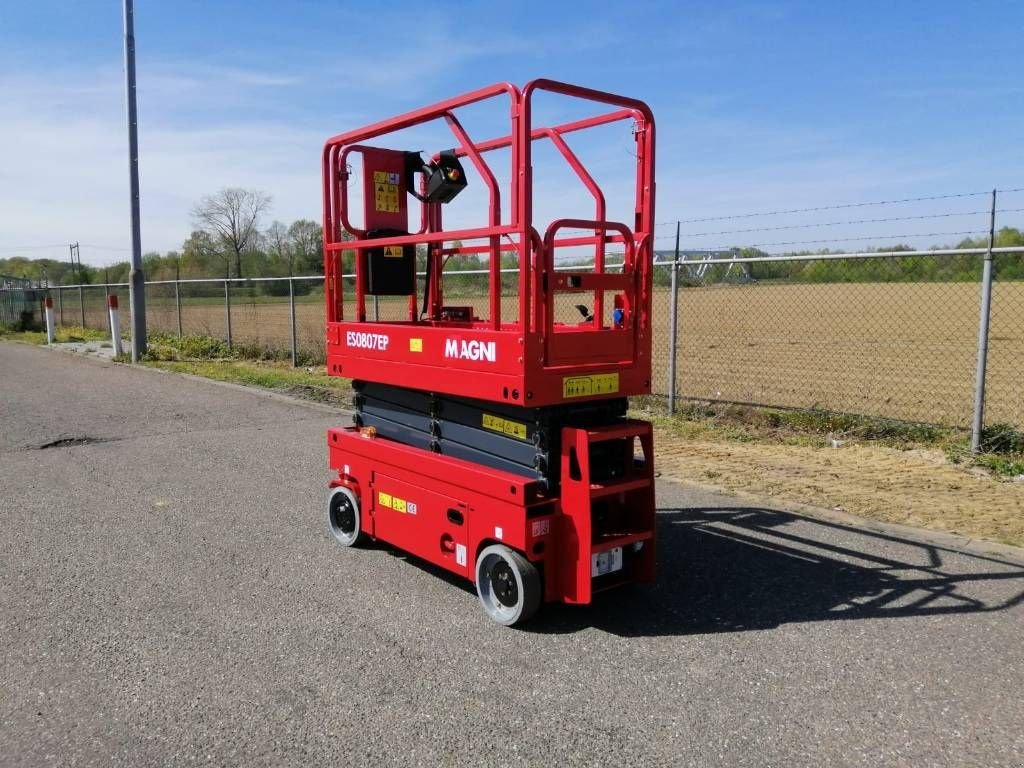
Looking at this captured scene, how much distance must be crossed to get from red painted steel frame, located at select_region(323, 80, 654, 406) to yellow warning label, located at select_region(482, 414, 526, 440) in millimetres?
215

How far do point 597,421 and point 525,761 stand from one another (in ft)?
6.28

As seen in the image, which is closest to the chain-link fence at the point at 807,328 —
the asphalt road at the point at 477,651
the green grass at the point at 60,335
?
the green grass at the point at 60,335

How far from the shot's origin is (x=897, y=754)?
9.32 ft

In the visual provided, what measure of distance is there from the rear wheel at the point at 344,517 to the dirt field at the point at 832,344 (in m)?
3.65

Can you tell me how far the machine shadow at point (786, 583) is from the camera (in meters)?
4.05

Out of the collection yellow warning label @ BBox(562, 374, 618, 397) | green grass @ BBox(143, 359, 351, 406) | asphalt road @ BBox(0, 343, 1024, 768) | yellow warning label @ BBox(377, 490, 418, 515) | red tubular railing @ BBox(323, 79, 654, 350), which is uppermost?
red tubular railing @ BBox(323, 79, 654, 350)

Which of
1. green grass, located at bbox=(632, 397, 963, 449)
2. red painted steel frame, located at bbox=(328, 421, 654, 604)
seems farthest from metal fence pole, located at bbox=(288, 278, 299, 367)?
red painted steel frame, located at bbox=(328, 421, 654, 604)

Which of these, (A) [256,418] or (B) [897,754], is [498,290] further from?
(A) [256,418]

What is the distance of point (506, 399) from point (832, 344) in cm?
1670

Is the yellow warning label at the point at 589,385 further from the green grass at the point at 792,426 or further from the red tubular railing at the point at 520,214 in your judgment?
the green grass at the point at 792,426

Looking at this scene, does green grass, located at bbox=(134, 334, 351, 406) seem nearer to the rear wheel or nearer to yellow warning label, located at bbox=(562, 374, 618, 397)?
the rear wheel

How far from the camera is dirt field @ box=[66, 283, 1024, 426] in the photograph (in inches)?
424

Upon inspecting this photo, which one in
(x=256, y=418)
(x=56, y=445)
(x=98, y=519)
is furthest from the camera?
(x=256, y=418)

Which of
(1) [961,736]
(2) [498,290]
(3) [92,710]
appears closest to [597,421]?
(2) [498,290]
